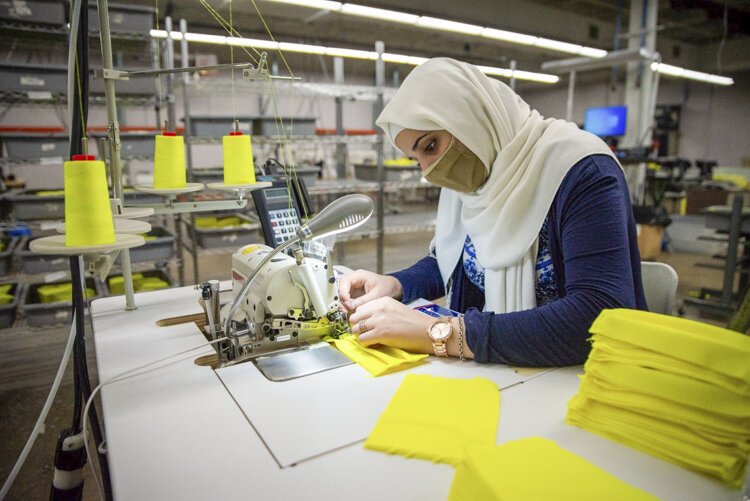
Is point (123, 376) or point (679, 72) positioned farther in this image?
point (679, 72)

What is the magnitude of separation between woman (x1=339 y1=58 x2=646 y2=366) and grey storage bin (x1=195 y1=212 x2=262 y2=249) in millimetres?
2712

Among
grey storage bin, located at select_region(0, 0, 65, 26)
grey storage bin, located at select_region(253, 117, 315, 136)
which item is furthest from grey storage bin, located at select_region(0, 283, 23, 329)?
grey storage bin, located at select_region(253, 117, 315, 136)

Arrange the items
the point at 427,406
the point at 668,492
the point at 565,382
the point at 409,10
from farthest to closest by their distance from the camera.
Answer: the point at 409,10, the point at 565,382, the point at 427,406, the point at 668,492

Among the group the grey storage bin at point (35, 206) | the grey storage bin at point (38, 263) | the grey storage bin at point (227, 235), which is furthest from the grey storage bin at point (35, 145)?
the grey storage bin at point (227, 235)

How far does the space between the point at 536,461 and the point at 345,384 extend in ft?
1.23

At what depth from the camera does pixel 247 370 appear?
3.11 feet

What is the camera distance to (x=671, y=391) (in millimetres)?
636

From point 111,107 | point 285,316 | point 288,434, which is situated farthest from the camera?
point 111,107

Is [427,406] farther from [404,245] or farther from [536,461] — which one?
[404,245]

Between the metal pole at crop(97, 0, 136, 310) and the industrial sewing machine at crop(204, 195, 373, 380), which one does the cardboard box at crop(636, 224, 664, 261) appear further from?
the metal pole at crop(97, 0, 136, 310)

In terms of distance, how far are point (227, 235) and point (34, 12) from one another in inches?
75.5

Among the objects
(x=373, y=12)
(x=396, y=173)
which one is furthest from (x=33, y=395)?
(x=373, y=12)

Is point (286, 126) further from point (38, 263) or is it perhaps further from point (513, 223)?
point (513, 223)

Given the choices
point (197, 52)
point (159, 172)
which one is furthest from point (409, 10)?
point (159, 172)
